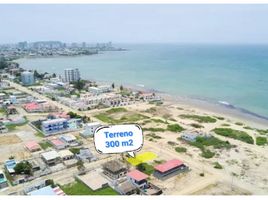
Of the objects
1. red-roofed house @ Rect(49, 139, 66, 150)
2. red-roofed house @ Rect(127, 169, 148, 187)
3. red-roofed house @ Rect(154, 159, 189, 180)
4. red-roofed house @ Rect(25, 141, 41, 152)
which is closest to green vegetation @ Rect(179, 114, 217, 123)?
red-roofed house @ Rect(154, 159, 189, 180)

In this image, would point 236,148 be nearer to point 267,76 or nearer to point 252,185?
point 252,185

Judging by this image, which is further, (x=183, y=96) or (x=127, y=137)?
(x=183, y=96)

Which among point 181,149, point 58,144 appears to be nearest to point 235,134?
point 181,149

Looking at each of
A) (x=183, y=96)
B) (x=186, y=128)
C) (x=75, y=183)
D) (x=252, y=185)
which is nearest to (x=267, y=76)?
(x=183, y=96)

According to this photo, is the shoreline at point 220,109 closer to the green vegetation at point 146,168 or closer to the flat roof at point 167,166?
the flat roof at point 167,166

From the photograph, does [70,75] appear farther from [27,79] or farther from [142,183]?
[142,183]

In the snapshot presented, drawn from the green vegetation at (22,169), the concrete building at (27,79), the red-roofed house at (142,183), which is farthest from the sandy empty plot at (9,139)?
Result: the concrete building at (27,79)
